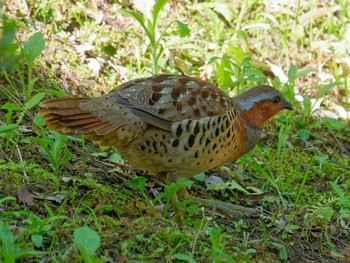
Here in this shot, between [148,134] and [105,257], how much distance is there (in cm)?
118

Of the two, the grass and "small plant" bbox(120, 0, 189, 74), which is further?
"small plant" bbox(120, 0, 189, 74)

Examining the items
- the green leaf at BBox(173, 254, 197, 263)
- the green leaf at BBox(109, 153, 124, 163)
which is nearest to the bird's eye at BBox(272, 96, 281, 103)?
the green leaf at BBox(109, 153, 124, 163)

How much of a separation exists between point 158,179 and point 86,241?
75.7 inches

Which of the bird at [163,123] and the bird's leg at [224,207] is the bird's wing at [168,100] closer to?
the bird at [163,123]

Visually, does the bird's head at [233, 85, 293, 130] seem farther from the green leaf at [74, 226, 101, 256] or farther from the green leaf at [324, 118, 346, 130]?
the green leaf at [74, 226, 101, 256]

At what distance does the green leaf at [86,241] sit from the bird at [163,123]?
107cm

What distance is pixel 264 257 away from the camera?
3.91m

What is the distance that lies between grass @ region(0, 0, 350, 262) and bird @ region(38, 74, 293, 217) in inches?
6.7

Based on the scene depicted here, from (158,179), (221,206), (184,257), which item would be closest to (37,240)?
(184,257)

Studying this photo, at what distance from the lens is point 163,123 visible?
4238 mm

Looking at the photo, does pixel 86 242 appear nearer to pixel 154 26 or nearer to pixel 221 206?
pixel 221 206

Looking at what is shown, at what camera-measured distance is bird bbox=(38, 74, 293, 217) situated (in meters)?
4.12

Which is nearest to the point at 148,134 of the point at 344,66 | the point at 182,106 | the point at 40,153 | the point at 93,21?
the point at 182,106

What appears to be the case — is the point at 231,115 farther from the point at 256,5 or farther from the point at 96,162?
the point at 256,5
